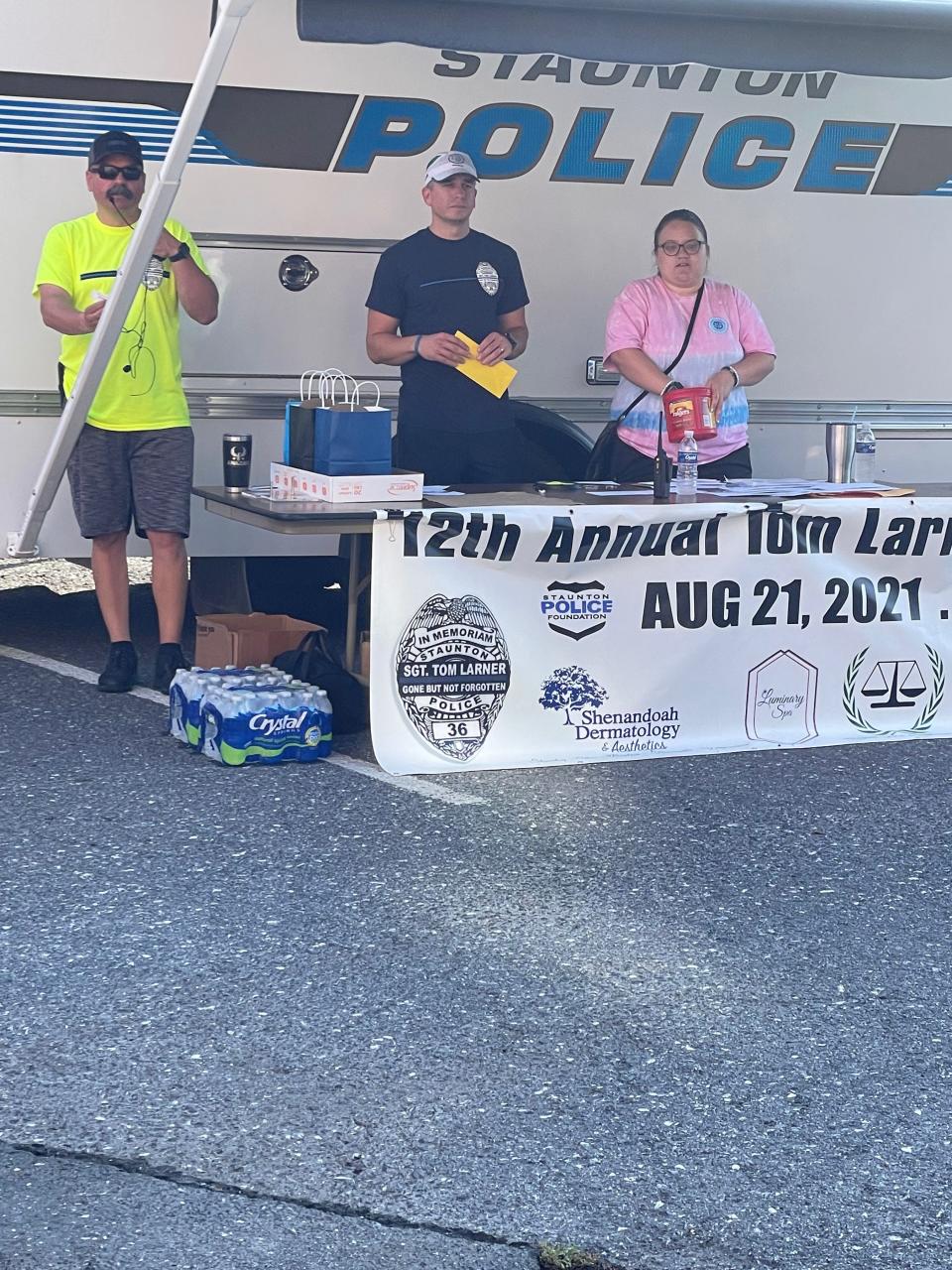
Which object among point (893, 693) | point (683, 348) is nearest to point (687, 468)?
point (683, 348)

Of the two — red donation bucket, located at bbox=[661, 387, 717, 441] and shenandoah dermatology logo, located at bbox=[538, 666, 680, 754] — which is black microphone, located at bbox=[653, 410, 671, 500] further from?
shenandoah dermatology logo, located at bbox=[538, 666, 680, 754]

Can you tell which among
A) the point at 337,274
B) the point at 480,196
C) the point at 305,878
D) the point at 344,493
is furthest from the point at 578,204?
the point at 305,878

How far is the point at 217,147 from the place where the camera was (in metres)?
6.62

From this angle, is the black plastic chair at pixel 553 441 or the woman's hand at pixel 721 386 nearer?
the woman's hand at pixel 721 386

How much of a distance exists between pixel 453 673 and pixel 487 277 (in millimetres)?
1684

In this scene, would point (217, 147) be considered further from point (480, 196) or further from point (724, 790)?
point (724, 790)

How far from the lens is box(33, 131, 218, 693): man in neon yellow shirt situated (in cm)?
611

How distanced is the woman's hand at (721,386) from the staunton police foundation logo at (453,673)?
4.55ft

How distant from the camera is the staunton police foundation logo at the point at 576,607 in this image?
Result: 5594mm

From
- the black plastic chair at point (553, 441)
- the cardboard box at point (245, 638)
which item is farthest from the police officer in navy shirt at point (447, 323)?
the cardboard box at point (245, 638)

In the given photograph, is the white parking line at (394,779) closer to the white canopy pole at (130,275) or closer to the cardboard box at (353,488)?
the white canopy pole at (130,275)

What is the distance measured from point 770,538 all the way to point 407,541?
1202mm

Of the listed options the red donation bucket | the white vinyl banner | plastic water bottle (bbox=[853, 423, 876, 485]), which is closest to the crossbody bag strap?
the red donation bucket

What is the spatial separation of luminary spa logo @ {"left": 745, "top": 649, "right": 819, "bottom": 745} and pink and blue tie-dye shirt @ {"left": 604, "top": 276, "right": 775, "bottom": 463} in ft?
3.13
